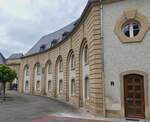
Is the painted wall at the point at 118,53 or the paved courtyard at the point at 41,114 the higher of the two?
the painted wall at the point at 118,53

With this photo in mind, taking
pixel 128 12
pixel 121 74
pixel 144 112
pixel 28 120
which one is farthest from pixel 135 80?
pixel 28 120

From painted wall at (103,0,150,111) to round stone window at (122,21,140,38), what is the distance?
2.21ft

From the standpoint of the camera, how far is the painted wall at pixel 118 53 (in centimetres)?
1316

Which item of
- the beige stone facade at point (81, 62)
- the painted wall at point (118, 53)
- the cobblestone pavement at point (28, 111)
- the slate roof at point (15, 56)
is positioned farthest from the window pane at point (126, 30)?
the slate roof at point (15, 56)

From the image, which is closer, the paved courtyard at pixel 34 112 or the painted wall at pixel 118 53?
the paved courtyard at pixel 34 112

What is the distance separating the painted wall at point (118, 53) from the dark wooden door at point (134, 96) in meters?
0.51

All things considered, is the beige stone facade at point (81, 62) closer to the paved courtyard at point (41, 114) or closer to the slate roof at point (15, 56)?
the paved courtyard at point (41, 114)

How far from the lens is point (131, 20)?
1377 cm

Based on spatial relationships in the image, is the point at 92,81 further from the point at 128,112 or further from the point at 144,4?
the point at 144,4

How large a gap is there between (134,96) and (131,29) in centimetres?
447

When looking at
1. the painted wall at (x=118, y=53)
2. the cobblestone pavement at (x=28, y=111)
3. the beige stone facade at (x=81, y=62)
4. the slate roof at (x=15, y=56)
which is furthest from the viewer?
the slate roof at (x=15, y=56)

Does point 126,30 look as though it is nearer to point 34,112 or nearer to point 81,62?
point 81,62

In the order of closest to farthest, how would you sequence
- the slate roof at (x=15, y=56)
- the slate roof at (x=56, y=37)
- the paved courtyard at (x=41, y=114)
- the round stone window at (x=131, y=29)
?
1. the paved courtyard at (x=41, y=114)
2. the round stone window at (x=131, y=29)
3. the slate roof at (x=56, y=37)
4. the slate roof at (x=15, y=56)

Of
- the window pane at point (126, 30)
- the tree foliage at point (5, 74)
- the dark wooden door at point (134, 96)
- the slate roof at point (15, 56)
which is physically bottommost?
the dark wooden door at point (134, 96)
